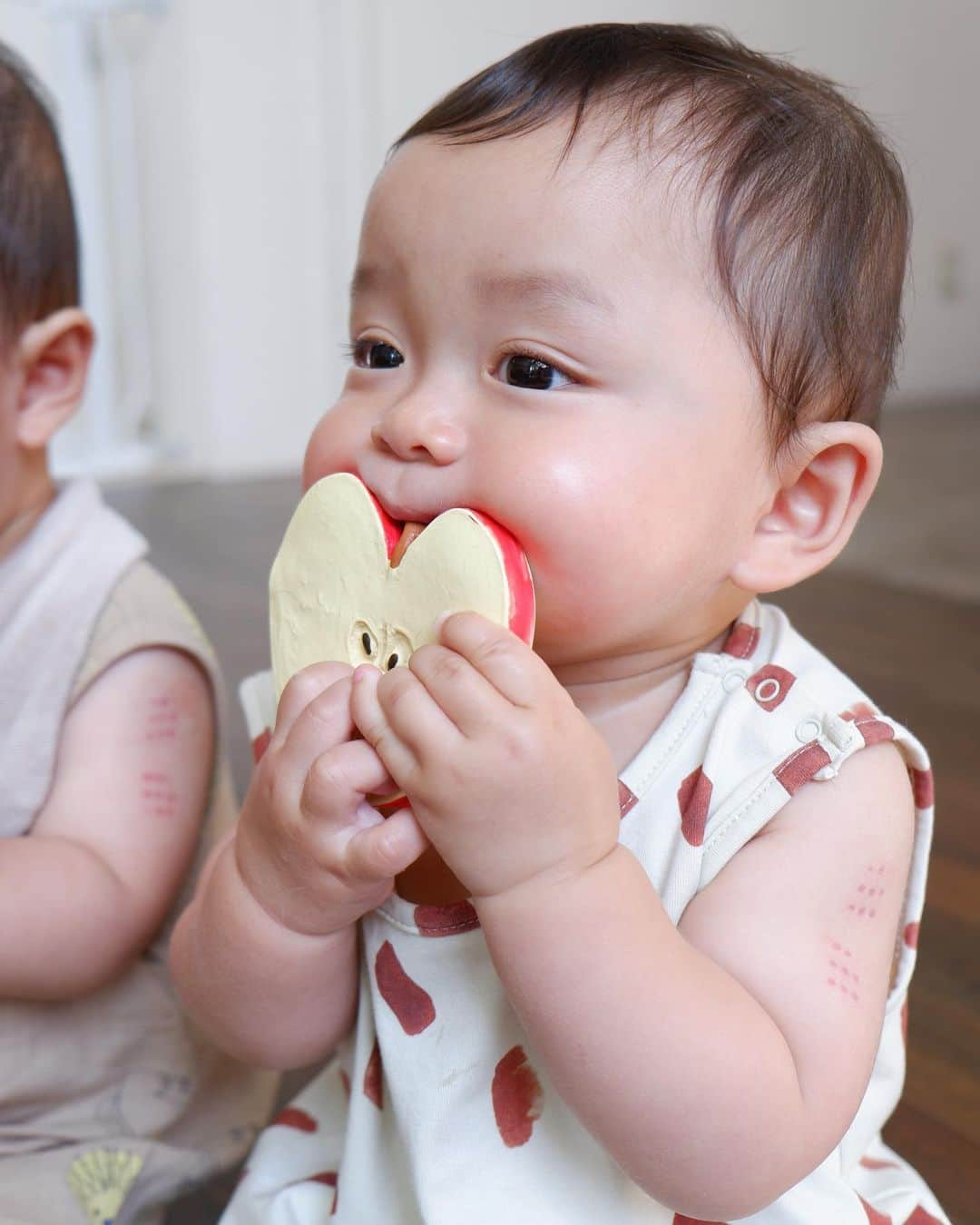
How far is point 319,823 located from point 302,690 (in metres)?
0.06

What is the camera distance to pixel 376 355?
60 centimetres

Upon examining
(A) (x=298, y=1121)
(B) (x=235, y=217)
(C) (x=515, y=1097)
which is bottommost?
(B) (x=235, y=217)

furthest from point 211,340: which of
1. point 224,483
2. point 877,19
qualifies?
point 877,19

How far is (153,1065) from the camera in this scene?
0.84m

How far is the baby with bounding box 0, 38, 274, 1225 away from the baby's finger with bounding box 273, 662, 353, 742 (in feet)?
0.90

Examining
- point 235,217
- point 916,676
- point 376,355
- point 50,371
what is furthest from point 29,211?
point 235,217

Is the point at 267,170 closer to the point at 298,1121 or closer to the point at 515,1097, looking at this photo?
the point at 298,1121

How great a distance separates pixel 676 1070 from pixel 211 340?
3.18m

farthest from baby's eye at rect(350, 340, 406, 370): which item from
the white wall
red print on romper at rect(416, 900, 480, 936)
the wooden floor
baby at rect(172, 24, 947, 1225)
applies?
the white wall

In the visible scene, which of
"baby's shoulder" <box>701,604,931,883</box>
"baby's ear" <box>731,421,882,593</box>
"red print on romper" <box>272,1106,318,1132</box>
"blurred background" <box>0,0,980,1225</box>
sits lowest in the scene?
"blurred background" <box>0,0,980,1225</box>

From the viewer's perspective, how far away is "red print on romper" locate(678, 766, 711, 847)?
578 millimetres

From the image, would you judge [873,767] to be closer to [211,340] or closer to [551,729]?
[551,729]

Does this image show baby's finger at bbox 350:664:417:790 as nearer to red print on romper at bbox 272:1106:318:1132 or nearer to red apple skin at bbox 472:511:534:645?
red apple skin at bbox 472:511:534:645

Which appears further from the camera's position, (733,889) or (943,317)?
(943,317)
